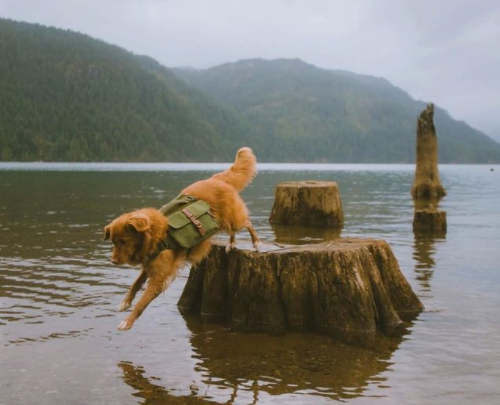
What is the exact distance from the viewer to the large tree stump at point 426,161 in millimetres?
38094

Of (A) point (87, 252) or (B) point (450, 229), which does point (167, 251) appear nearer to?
(A) point (87, 252)

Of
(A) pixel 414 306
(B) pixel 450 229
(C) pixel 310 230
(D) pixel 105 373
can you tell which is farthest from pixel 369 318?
(B) pixel 450 229

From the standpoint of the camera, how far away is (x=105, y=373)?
6.34 meters

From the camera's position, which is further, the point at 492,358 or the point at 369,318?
the point at 369,318

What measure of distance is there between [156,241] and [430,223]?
1434 centimetres

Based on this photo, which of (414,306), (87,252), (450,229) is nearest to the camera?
(414,306)

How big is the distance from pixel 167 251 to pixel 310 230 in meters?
11.2

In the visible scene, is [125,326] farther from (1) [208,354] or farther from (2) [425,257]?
(2) [425,257]

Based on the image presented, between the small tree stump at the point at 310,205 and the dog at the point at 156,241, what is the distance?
10488mm

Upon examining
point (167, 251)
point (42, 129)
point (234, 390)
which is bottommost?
point (234, 390)

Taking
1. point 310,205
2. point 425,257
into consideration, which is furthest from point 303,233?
point 425,257

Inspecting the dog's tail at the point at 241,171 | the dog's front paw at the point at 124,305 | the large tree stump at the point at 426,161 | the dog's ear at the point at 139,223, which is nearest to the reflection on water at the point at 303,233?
the dog's tail at the point at 241,171

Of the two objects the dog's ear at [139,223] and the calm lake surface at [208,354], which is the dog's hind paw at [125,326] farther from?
the dog's ear at [139,223]

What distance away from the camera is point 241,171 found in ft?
29.8
